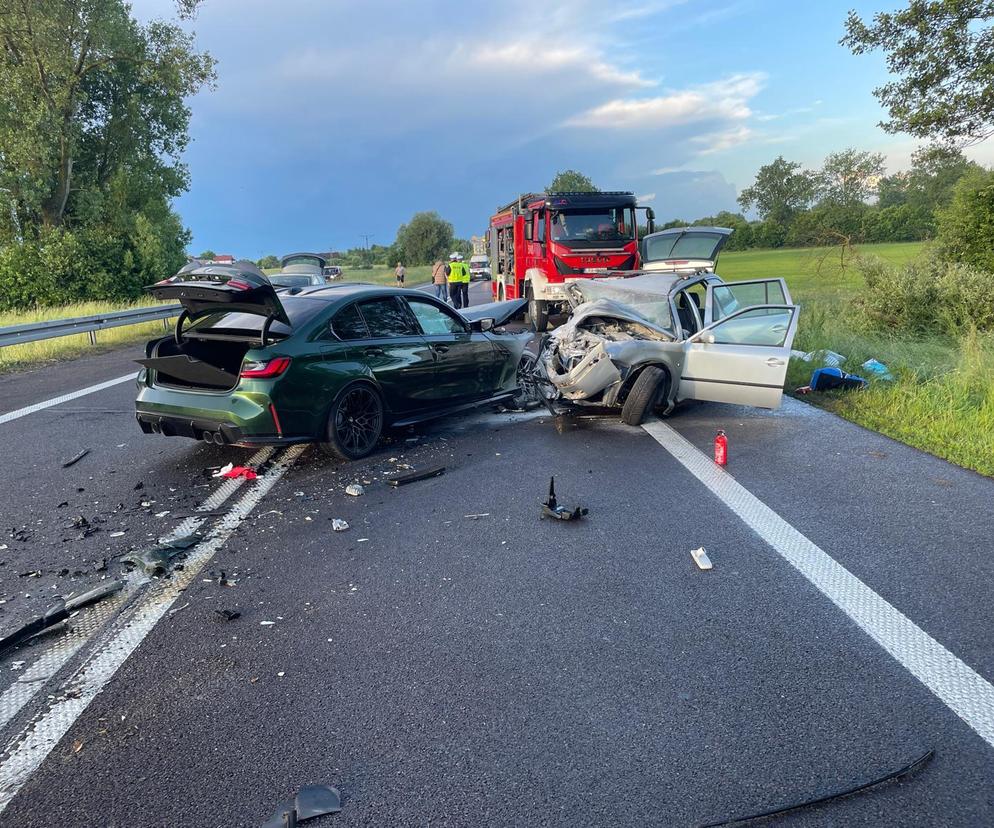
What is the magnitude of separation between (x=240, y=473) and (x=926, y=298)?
14889mm

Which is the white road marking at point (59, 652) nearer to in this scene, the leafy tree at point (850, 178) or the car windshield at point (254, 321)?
the car windshield at point (254, 321)

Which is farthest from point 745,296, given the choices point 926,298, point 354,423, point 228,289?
point 926,298

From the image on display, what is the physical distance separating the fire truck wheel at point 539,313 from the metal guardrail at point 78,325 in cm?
781

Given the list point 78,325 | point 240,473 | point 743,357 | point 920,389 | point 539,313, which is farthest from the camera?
point 539,313

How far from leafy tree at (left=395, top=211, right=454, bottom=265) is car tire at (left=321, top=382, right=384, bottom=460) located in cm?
9245

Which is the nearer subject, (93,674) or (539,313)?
(93,674)

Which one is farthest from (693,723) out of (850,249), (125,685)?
(850,249)

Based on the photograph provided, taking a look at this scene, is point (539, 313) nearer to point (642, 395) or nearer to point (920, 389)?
point (642, 395)

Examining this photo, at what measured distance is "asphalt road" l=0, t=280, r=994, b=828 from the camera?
2.49m

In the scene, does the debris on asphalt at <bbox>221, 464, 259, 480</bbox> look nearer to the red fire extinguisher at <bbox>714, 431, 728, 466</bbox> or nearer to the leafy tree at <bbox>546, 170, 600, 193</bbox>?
the red fire extinguisher at <bbox>714, 431, 728, 466</bbox>

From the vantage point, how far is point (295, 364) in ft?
19.5

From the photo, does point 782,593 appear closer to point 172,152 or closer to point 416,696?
point 416,696

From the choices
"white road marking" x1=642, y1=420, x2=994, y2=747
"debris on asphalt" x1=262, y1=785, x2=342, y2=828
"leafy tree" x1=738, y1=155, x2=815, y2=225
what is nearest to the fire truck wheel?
"white road marking" x1=642, y1=420, x2=994, y2=747

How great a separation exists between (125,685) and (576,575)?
2385 mm
